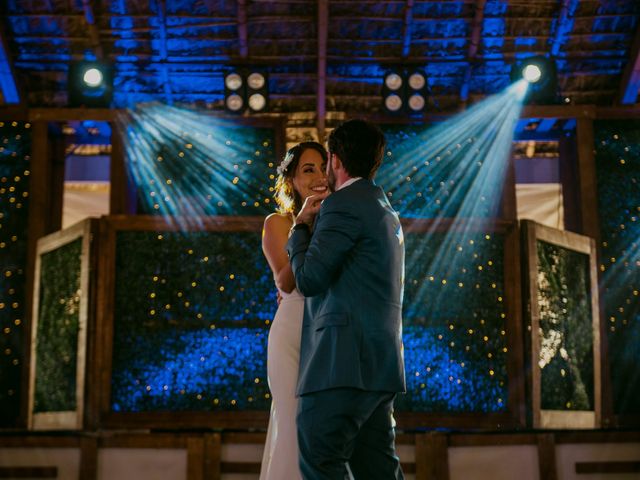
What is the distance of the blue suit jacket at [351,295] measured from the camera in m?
2.53

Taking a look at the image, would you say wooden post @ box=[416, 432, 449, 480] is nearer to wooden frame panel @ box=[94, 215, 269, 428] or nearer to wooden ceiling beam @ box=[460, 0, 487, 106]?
wooden frame panel @ box=[94, 215, 269, 428]

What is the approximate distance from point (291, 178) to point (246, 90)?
143 inches

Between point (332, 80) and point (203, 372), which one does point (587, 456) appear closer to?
point (203, 372)

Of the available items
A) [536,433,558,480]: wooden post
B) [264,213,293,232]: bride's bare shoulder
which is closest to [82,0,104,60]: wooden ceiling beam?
[264,213,293,232]: bride's bare shoulder

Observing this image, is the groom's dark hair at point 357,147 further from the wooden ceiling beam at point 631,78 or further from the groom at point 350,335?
the wooden ceiling beam at point 631,78

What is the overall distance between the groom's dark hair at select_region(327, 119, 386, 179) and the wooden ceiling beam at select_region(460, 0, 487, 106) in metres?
4.66

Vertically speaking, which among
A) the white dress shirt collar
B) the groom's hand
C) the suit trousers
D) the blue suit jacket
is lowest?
the suit trousers

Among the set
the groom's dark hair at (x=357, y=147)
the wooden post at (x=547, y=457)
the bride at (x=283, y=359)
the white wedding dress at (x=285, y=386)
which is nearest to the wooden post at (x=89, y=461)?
the bride at (x=283, y=359)

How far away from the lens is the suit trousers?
97.1 inches

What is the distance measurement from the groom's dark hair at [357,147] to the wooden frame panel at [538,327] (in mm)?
2983

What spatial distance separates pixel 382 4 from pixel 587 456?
4.13 m

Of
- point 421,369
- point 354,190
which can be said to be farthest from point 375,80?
point 354,190

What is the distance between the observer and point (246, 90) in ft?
23.5

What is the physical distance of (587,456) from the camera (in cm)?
459
